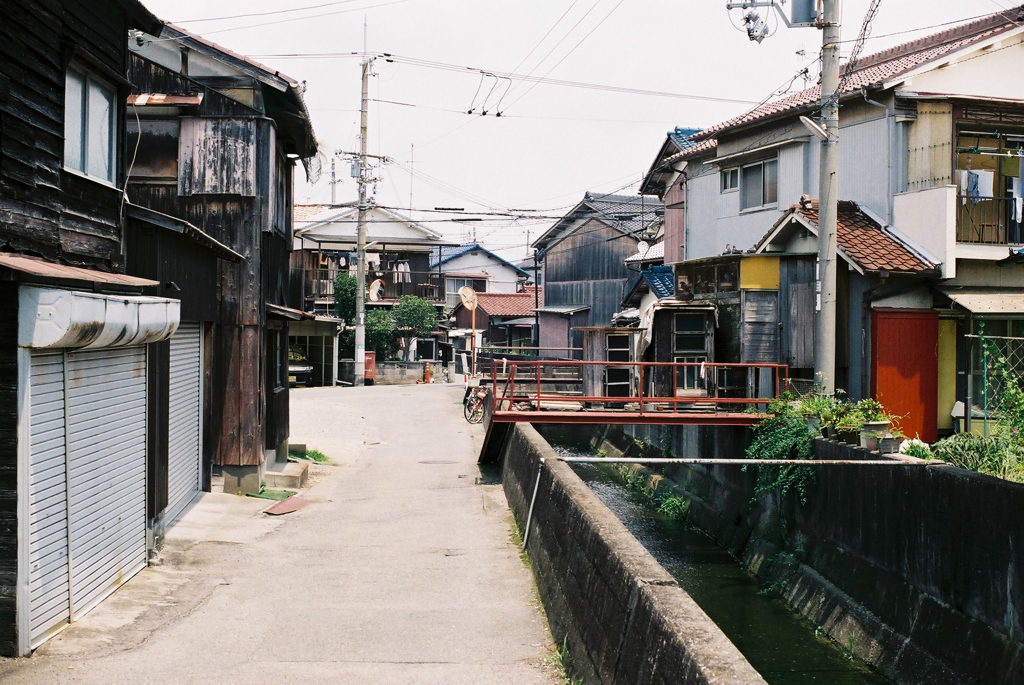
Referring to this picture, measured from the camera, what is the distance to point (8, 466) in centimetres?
702

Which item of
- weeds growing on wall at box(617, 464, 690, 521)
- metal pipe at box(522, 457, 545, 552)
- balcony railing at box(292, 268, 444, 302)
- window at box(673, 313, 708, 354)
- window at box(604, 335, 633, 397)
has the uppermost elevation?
balcony railing at box(292, 268, 444, 302)

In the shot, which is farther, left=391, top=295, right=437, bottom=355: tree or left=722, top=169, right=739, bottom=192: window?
left=391, top=295, right=437, bottom=355: tree

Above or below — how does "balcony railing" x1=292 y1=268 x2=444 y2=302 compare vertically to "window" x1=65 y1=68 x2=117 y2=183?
above

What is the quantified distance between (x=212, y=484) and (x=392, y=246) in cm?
3664

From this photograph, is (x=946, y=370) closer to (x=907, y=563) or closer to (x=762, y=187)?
(x=907, y=563)

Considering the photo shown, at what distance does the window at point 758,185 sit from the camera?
892 inches

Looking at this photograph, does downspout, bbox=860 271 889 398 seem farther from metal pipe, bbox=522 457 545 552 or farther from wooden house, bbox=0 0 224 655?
wooden house, bbox=0 0 224 655

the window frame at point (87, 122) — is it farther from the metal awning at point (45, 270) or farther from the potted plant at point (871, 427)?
the potted plant at point (871, 427)

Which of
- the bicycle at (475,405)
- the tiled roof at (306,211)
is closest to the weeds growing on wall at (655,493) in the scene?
the bicycle at (475,405)

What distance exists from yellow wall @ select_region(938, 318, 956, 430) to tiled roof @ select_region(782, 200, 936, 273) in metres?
1.52

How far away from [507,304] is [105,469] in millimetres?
45415

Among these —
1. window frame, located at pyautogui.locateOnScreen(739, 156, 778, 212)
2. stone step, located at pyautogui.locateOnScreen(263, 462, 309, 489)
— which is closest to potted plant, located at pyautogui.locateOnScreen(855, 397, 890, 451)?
window frame, located at pyautogui.locateOnScreen(739, 156, 778, 212)

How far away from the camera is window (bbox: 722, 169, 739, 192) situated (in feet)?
79.4

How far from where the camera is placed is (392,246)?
169 ft
